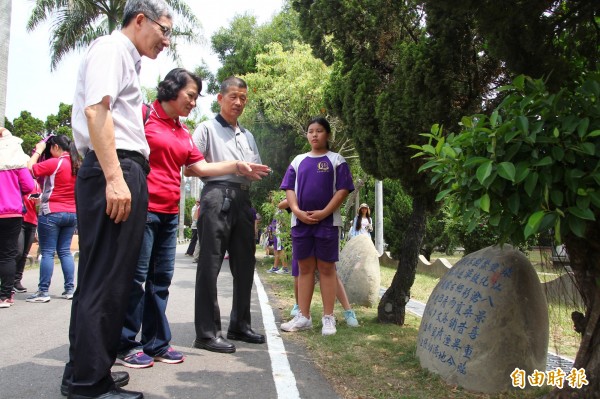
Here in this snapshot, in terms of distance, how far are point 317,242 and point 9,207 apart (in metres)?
3.55

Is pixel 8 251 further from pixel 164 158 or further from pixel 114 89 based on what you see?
pixel 114 89

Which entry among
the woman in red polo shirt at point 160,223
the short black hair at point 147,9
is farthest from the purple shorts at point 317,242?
the short black hair at point 147,9

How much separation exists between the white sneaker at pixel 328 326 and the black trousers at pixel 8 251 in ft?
12.3

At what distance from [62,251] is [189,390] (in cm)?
415

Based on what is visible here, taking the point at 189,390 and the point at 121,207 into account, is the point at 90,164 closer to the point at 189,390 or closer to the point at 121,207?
the point at 121,207

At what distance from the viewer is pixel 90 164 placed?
8.75 feet

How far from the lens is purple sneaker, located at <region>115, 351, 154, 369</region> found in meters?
3.40

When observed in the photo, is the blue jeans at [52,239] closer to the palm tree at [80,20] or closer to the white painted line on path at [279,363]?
the white painted line on path at [279,363]

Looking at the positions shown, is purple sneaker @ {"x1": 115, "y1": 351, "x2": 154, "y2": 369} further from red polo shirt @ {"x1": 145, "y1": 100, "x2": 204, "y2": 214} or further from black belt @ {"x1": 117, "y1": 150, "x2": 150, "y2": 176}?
black belt @ {"x1": 117, "y1": 150, "x2": 150, "y2": 176}

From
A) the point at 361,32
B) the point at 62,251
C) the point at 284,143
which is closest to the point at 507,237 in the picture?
the point at 361,32

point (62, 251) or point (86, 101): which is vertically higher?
point (86, 101)

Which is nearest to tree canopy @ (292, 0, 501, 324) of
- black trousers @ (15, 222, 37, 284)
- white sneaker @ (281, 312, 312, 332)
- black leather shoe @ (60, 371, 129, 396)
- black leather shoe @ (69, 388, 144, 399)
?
white sneaker @ (281, 312, 312, 332)

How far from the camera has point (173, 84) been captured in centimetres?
378

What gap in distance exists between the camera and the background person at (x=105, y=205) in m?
2.53
